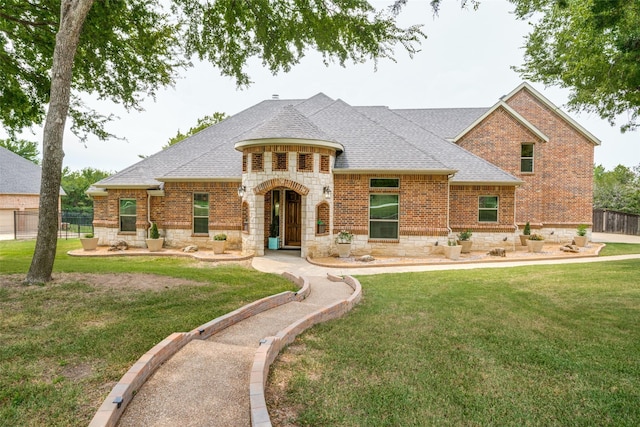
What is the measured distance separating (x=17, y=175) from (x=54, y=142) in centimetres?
3179

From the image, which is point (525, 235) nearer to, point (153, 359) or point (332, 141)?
point (332, 141)

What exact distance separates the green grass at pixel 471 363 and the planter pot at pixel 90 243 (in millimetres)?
14298

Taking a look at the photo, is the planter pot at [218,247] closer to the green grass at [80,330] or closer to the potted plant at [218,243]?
the potted plant at [218,243]

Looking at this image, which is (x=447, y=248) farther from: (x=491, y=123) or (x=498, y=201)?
(x=491, y=123)

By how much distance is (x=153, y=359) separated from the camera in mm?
4262

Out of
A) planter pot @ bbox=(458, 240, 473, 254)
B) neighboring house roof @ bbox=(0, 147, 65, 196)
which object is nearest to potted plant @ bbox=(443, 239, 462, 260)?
planter pot @ bbox=(458, 240, 473, 254)

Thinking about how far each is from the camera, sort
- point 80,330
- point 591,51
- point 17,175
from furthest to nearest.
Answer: point 17,175
point 591,51
point 80,330

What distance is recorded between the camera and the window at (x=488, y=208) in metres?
16.6

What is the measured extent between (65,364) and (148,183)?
44.2 ft

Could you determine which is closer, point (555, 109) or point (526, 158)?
point (526, 158)

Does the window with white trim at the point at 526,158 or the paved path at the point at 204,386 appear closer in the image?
the paved path at the point at 204,386

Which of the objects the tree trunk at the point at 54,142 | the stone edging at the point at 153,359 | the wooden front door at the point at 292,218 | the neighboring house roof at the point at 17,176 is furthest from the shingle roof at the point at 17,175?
the stone edging at the point at 153,359

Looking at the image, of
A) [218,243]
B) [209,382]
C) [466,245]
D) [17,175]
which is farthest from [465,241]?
[17,175]

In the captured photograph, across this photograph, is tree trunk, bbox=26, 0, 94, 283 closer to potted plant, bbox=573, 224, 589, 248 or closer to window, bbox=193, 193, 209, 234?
window, bbox=193, 193, 209, 234
